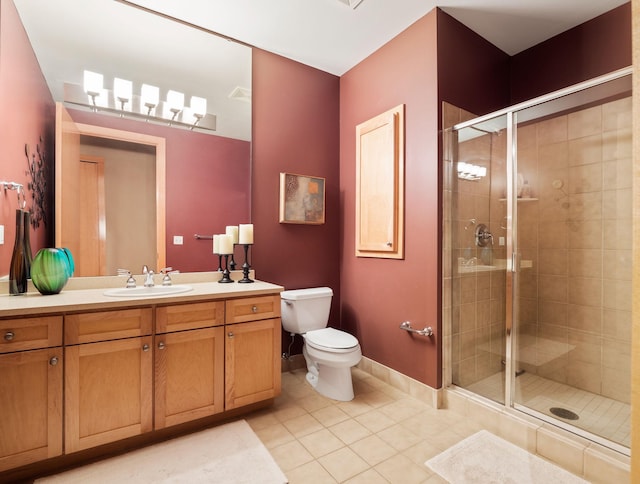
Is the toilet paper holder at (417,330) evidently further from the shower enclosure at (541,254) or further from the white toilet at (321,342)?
the white toilet at (321,342)

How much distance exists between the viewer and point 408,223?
92.4 inches

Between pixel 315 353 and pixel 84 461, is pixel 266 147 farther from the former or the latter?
pixel 84 461

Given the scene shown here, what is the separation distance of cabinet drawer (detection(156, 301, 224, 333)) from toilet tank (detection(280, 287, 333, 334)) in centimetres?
70

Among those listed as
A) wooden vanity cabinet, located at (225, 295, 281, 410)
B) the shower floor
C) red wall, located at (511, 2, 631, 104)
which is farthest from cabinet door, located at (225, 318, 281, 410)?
red wall, located at (511, 2, 631, 104)

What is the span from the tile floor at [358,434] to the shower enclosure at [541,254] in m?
0.39

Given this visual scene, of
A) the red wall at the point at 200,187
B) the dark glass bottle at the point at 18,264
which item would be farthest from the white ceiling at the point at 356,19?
the dark glass bottle at the point at 18,264

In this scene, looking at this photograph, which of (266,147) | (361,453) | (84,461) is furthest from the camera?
(266,147)

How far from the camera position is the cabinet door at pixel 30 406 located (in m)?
1.36

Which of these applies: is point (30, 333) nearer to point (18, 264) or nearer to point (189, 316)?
point (18, 264)

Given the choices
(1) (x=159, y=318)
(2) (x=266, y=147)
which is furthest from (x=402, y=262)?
(1) (x=159, y=318)

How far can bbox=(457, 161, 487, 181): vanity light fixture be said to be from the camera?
2.29 metres

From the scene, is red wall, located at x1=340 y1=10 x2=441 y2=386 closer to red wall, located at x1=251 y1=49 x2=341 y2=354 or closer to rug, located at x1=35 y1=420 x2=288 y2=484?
red wall, located at x1=251 y1=49 x2=341 y2=354

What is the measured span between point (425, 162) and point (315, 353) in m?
1.56

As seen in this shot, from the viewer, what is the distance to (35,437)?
142cm
